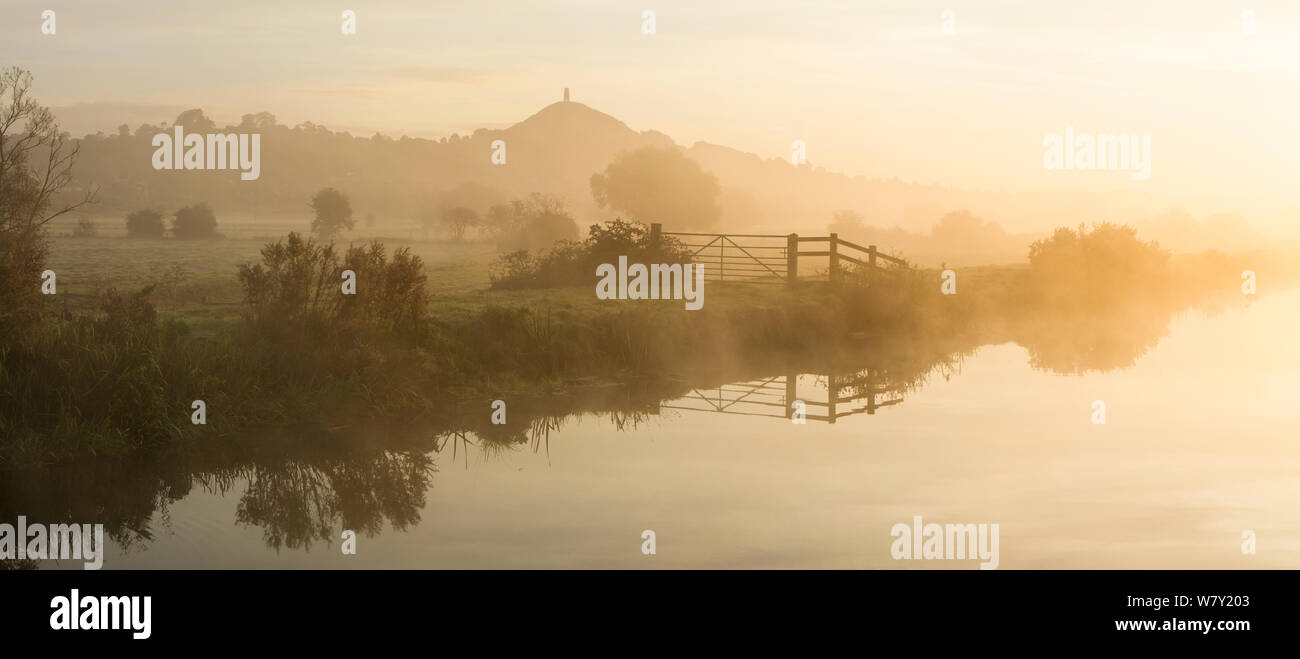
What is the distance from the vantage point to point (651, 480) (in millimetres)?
13727

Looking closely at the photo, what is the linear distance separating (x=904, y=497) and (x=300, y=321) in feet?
32.1

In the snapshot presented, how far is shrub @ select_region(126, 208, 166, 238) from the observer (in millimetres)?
63222

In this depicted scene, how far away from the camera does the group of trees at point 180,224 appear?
63.4 m

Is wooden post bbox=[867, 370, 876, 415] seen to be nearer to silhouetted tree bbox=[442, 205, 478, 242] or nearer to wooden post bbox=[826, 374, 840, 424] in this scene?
wooden post bbox=[826, 374, 840, 424]

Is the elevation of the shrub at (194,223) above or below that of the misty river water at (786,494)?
above

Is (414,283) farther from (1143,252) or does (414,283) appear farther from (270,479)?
(1143,252)

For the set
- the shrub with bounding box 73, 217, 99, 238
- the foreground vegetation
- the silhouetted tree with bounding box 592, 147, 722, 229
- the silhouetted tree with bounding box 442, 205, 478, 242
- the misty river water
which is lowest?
the misty river water

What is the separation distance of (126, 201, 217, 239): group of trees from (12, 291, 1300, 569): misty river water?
51053 mm

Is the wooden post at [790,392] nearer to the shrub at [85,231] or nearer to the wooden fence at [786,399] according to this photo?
A: the wooden fence at [786,399]

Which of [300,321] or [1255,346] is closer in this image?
[300,321]

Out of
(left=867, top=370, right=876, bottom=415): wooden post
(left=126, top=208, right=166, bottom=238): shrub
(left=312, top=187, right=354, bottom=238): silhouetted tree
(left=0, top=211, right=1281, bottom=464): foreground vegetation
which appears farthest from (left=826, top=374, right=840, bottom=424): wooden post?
(left=312, top=187, right=354, bottom=238): silhouetted tree

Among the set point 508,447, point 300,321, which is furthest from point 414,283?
point 508,447

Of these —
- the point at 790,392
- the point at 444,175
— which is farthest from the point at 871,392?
the point at 444,175

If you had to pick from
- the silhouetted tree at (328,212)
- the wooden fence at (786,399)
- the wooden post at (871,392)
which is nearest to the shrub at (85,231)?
the silhouetted tree at (328,212)
